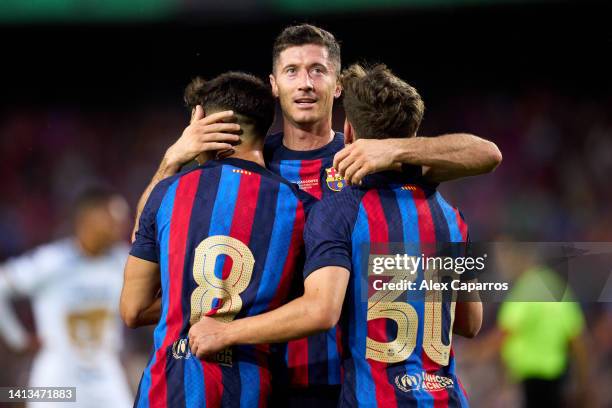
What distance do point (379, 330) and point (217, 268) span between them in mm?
504

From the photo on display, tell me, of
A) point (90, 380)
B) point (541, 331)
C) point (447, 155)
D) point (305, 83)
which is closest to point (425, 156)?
point (447, 155)

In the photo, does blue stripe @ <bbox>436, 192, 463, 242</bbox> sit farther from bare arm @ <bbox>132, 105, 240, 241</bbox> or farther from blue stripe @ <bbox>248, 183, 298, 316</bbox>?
bare arm @ <bbox>132, 105, 240, 241</bbox>

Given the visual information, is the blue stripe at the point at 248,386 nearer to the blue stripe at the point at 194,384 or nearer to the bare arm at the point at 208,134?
the blue stripe at the point at 194,384

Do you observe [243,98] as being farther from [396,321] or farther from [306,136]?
[396,321]

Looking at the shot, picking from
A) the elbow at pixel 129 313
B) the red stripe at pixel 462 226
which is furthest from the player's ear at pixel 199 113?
the red stripe at pixel 462 226

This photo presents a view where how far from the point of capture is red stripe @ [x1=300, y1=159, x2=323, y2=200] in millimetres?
2980

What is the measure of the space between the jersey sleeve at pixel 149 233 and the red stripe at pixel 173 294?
0.26 feet

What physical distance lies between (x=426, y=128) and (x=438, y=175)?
21.0ft

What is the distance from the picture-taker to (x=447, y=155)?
2605mm

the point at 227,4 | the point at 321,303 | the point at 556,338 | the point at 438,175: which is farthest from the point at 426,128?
the point at 321,303

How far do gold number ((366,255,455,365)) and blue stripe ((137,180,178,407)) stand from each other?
2.01 ft

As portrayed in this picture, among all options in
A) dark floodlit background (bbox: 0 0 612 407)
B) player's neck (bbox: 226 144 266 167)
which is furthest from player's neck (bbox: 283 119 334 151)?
dark floodlit background (bbox: 0 0 612 407)

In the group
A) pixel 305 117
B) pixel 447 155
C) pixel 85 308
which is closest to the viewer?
pixel 447 155

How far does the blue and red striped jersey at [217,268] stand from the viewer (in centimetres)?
234
